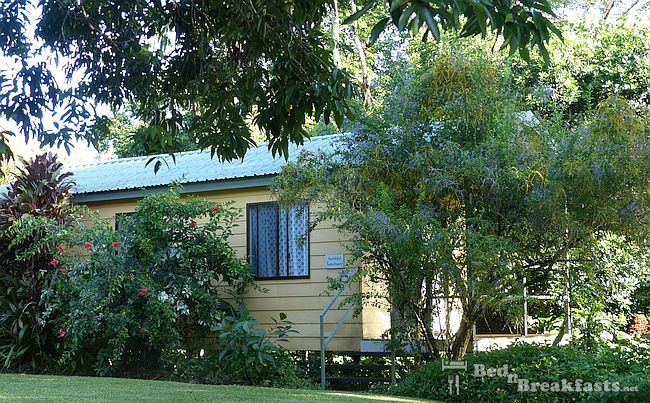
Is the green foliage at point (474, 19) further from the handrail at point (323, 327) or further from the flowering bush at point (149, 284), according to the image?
the flowering bush at point (149, 284)

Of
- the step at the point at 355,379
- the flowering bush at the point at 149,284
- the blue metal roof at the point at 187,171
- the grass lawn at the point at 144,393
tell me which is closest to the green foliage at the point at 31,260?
the flowering bush at the point at 149,284

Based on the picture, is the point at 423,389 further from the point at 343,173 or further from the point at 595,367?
the point at 343,173

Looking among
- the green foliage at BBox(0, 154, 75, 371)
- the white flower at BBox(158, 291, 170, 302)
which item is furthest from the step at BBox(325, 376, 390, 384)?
the green foliage at BBox(0, 154, 75, 371)

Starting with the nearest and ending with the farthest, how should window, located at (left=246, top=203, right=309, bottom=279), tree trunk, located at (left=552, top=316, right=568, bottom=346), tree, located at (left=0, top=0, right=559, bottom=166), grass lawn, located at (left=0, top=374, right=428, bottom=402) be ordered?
tree, located at (left=0, top=0, right=559, bottom=166) → grass lawn, located at (left=0, top=374, right=428, bottom=402) → tree trunk, located at (left=552, top=316, right=568, bottom=346) → window, located at (left=246, top=203, right=309, bottom=279)

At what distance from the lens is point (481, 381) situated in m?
9.95

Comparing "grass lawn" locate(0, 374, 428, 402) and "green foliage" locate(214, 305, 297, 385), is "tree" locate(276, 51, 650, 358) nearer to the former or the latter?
"grass lawn" locate(0, 374, 428, 402)

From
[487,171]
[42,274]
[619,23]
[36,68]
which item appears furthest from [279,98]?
[619,23]

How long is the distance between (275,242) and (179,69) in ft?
23.5

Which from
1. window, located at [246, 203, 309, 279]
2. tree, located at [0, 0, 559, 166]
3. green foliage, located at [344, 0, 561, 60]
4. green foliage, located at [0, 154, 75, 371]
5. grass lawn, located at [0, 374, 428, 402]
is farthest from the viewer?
green foliage, located at [0, 154, 75, 371]

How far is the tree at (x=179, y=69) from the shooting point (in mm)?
5941

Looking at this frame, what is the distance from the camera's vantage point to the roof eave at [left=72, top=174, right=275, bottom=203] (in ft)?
44.3

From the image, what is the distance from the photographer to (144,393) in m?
9.42

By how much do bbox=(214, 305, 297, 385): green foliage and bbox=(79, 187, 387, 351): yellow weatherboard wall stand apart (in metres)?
0.90

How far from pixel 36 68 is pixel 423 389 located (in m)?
5.82
